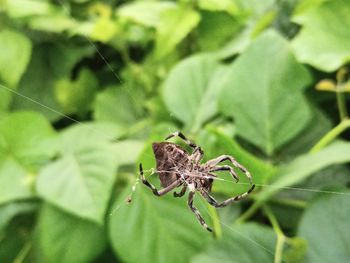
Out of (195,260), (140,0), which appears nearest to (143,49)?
(140,0)

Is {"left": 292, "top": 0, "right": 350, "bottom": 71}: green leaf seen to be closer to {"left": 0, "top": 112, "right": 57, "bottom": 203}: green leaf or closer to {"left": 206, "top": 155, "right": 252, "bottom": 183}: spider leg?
{"left": 206, "top": 155, "right": 252, "bottom": 183}: spider leg

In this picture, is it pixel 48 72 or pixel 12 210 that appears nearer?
pixel 12 210

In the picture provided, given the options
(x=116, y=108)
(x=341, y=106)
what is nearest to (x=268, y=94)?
(x=341, y=106)

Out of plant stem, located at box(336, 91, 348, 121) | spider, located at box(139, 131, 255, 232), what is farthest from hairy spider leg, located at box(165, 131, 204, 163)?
plant stem, located at box(336, 91, 348, 121)

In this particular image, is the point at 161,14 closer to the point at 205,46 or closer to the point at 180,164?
the point at 205,46

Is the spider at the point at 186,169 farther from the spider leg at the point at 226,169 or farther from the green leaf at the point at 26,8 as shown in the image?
the green leaf at the point at 26,8

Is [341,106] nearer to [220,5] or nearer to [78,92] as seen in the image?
[220,5]

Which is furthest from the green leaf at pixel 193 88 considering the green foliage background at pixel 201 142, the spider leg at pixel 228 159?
the spider leg at pixel 228 159
